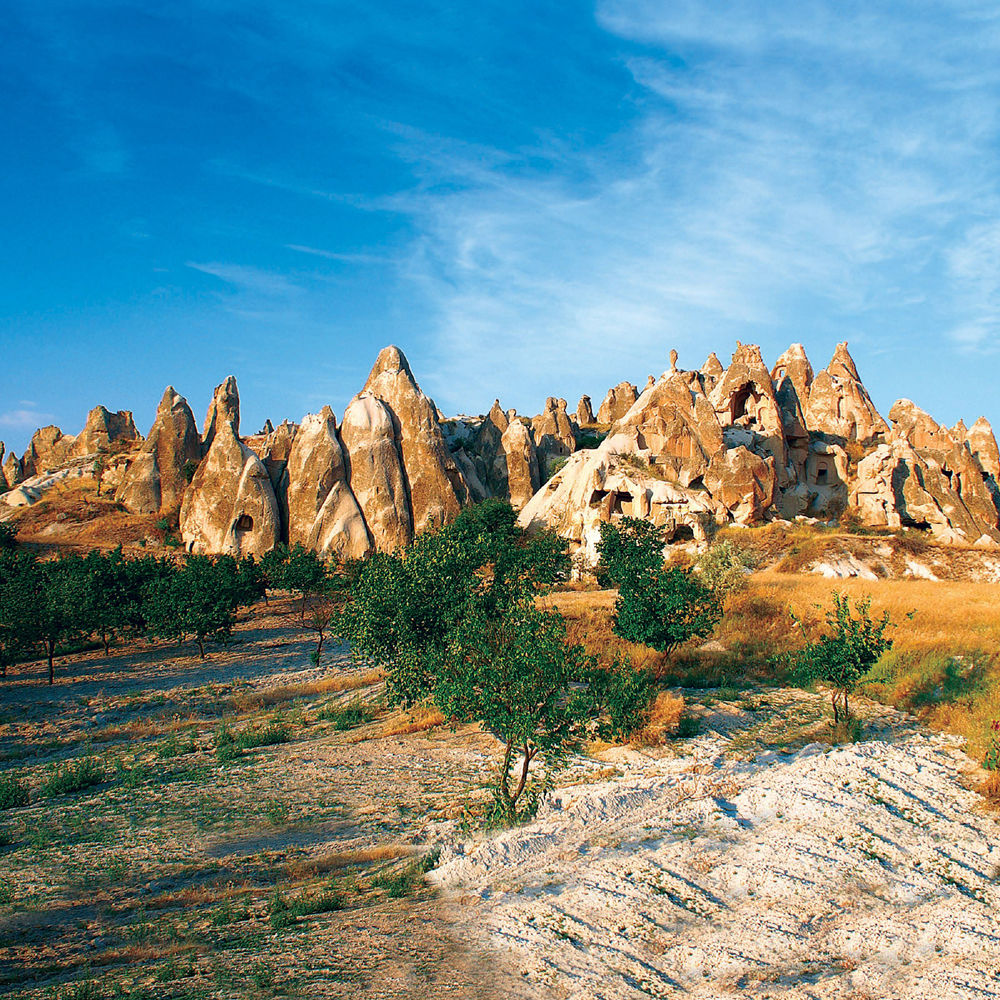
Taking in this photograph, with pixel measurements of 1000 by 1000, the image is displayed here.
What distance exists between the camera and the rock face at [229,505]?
38.4 metres

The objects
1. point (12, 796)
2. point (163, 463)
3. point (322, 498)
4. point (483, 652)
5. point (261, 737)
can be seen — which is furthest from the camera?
point (163, 463)

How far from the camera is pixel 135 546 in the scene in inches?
1543

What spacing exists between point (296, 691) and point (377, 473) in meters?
22.1

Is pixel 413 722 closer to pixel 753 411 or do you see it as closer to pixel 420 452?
pixel 420 452

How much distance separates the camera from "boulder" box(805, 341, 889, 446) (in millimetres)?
55281

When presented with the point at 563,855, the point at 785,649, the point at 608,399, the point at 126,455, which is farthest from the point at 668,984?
the point at 608,399

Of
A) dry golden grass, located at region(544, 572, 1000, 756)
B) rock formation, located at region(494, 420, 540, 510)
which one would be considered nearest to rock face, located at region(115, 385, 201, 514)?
rock formation, located at region(494, 420, 540, 510)

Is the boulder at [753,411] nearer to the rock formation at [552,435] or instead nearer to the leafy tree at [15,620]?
the rock formation at [552,435]

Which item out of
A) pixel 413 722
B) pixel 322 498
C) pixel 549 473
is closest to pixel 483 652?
pixel 413 722

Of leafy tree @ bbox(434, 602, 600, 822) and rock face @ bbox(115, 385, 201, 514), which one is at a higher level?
rock face @ bbox(115, 385, 201, 514)

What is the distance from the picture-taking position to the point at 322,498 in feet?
131

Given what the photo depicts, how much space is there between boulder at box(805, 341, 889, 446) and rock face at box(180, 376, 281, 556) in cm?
4125

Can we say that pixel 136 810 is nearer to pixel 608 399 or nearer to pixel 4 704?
pixel 4 704

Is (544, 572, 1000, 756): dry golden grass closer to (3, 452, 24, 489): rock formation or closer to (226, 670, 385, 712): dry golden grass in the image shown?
(226, 670, 385, 712): dry golden grass
